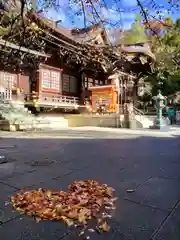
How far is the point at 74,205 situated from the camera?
2.93 m

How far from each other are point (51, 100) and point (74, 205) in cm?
1750

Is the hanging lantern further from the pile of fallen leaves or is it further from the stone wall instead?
the pile of fallen leaves

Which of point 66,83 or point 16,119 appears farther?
point 66,83

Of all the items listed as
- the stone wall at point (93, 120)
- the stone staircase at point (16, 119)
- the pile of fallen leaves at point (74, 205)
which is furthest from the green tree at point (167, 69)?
the pile of fallen leaves at point (74, 205)

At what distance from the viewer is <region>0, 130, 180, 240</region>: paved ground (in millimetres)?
2410

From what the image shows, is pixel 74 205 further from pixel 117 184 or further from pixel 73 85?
pixel 73 85

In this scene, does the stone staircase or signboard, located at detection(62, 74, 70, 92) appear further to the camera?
signboard, located at detection(62, 74, 70, 92)

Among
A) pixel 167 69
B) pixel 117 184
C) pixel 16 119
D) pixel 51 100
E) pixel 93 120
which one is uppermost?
pixel 167 69

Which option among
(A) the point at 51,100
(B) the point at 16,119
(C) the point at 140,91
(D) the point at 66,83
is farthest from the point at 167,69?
(B) the point at 16,119

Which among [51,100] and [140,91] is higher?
[140,91]

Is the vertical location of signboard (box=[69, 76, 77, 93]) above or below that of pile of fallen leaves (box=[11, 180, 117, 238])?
above

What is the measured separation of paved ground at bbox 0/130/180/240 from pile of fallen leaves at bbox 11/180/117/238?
111 mm

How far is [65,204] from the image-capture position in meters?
2.96

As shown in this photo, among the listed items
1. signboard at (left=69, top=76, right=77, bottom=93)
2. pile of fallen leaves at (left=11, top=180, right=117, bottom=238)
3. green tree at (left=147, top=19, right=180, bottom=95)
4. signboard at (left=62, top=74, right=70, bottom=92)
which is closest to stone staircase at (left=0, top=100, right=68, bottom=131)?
signboard at (left=62, top=74, right=70, bottom=92)
